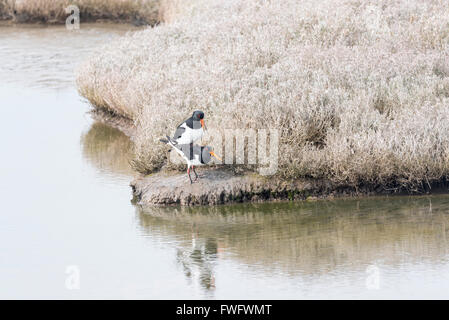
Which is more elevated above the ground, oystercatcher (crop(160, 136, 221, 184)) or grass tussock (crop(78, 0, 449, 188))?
grass tussock (crop(78, 0, 449, 188))

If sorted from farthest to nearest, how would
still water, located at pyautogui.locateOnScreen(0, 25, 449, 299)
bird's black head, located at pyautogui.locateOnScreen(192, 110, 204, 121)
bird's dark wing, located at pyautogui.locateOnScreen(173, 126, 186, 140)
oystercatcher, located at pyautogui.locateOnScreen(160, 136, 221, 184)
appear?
bird's dark wing, located at pyautogui.locateOnScreen(173, 126, 186, 140) < oystercatcher, located at pyautogui.locateOnScreen(160, 136, 221, 184) < bird's black head, located at pyautogui.locateOnScreen(192, 110, 204, 121) < still water, located at pyautogui.locateOnScreen(0, 25, 449, 299)

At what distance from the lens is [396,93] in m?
10.5

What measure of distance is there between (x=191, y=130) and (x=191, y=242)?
141cm

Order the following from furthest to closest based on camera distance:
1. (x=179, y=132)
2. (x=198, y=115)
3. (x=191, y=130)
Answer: (x=179, y=132) → (x=191, y=130) → (x=198, y=115)

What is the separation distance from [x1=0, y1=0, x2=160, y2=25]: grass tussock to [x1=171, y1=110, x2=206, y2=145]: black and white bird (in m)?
13.4

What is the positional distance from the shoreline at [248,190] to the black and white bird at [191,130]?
18.6 inches

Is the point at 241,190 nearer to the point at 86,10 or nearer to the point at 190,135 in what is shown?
the point at 190,135

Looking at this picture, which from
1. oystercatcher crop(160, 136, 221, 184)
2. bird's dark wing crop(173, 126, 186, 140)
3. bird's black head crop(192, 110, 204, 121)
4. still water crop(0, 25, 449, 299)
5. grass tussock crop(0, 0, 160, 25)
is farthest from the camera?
grass tussock crop(0, 0, 160, 25)

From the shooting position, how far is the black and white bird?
921 centimetres

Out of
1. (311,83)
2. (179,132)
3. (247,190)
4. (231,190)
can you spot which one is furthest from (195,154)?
(311,83)

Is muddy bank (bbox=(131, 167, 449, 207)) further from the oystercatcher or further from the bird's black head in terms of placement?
the bird's black head

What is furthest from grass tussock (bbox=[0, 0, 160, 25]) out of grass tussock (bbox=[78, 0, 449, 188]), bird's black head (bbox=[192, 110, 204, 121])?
bird's black head (bbox=[192, 110, 204, 121])

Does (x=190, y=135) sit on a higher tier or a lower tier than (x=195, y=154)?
higher

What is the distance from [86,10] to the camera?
75.7 feet
